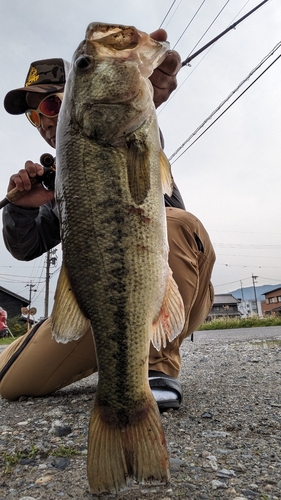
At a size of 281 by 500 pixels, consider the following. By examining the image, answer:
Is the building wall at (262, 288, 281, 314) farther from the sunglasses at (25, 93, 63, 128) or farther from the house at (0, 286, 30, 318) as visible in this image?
the sunglasses at (25, 93, 63, 128)

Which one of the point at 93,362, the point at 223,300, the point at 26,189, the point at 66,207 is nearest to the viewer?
the point at 66,207

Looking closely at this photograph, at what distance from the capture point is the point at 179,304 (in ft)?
6.56

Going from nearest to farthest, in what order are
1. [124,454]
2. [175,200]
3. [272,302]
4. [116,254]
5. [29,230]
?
[124,454]
[116,254]
[29,230]
[175,200]
[272,302]

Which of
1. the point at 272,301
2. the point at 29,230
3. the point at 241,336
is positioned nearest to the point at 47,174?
the point at 29,230

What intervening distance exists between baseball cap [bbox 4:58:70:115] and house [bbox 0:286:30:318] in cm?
4790

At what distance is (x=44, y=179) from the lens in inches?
107

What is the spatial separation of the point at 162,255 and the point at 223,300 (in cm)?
7490

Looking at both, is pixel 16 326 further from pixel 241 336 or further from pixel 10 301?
pixel 241 336

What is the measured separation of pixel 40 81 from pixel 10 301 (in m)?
49.0

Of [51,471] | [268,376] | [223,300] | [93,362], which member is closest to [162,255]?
[51,471]

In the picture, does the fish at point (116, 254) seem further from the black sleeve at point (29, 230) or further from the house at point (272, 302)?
the house at point (272, 302)

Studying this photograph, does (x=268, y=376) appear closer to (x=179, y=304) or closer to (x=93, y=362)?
(x=93, y=362)

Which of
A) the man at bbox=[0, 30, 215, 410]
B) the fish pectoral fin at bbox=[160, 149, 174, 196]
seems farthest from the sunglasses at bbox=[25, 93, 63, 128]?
the fish pectoral fin at bbox=[160, 149, 174, 196]

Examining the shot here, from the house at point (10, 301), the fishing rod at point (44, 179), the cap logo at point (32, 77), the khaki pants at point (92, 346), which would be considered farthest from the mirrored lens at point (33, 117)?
the house at point (10, 301)
